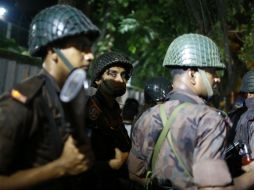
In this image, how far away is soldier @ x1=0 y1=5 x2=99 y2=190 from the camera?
2150mm

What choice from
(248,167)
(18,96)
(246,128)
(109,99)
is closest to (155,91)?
(246,128)

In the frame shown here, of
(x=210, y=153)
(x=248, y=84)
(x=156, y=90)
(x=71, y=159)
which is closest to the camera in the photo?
(x=71, y=159)

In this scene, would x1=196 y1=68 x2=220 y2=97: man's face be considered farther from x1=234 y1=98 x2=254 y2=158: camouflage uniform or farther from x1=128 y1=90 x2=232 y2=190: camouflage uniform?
x1=234 y1=98 x2=254 y2=158: camouflage uniform

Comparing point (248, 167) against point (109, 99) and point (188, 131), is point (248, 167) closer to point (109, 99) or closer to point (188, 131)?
point (188, 131)

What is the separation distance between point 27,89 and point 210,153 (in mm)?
1198

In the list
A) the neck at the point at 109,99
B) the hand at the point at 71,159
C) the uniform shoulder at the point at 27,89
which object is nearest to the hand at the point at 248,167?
the neck at the point at 109,99

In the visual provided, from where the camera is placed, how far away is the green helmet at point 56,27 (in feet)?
7.96

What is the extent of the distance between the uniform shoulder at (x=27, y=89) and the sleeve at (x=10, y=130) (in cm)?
3

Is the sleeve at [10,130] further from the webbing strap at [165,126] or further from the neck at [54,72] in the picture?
the webbing strap at [165,126]

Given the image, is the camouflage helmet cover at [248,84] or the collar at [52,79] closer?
the collar at [52,79]

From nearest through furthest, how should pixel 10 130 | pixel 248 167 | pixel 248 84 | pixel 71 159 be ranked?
1. pixel 10 130
2. pixel 71 159
3. pixel 248 167
4. pixel 248 84

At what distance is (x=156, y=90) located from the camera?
549 cm

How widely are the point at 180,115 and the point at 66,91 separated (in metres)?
0.96

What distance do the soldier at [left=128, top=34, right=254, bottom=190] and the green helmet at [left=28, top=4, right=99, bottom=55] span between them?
2.54 feet
